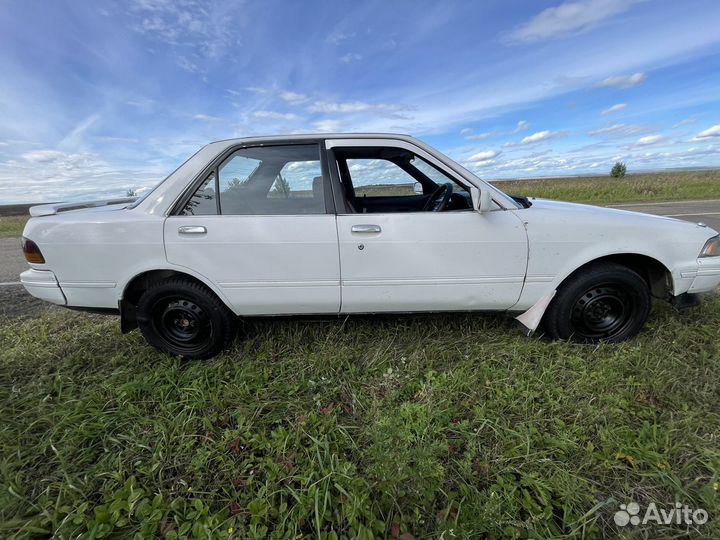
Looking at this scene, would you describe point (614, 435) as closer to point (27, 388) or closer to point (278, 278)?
point (278, 278)

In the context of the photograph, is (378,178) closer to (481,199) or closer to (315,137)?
(315,137)

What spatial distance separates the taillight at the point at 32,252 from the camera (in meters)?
2.47

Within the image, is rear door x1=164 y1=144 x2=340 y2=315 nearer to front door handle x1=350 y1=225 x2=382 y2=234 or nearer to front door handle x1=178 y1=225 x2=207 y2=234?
front door handle x1=178 y1=225 x2=207 y2=234

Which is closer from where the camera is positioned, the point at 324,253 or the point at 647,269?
the point at 324,253

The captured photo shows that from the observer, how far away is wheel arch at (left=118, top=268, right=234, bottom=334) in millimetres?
2516

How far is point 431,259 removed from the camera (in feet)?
8.08

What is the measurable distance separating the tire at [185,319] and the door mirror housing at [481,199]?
1948 millimetres

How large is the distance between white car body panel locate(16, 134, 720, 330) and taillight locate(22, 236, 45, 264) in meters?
0.05

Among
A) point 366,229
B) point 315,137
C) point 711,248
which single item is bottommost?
point 711,248

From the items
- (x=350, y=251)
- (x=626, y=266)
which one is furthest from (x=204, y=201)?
(x=626, y=266)

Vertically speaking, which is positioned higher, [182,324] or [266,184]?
[266,184]

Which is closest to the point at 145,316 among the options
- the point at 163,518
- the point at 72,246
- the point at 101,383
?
the point at 101,383

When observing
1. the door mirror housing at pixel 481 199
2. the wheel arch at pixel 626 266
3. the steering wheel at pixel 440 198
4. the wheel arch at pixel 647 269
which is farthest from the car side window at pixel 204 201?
the wheel arch at pixel 647 269

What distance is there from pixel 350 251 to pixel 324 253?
180 millimetres
